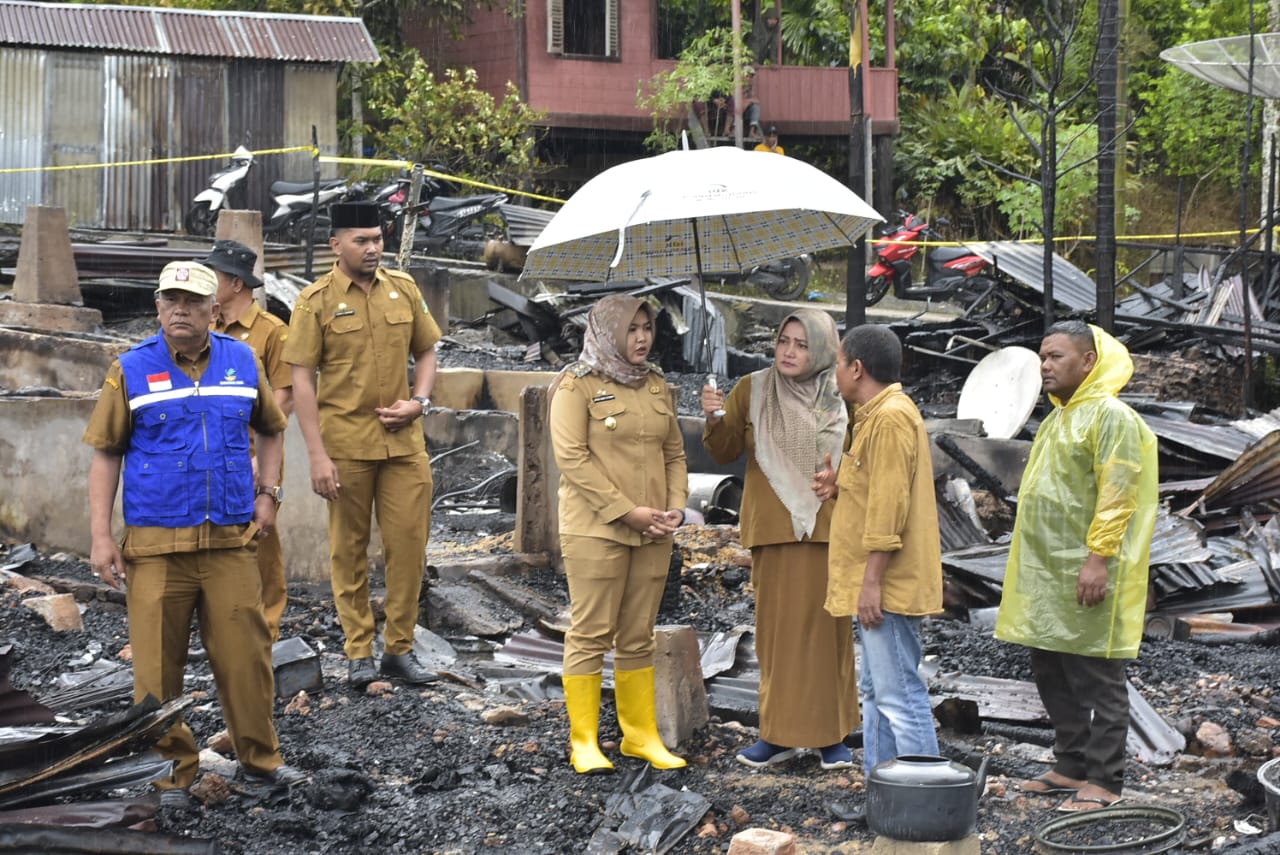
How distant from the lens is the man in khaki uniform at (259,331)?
255 inches

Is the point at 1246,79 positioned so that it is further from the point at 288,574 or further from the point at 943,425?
the point at 288,574

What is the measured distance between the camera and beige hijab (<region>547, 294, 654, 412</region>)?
5387mm

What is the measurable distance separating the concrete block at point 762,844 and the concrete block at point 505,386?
8690 millimetres

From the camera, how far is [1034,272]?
544 inches

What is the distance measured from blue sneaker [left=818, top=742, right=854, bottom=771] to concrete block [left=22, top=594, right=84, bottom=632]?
150 inches

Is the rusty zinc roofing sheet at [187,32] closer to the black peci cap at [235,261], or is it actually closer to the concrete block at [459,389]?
the concrete block at [459,389]

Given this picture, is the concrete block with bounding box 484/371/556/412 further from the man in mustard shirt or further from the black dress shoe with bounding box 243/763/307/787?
the man in mustard shirt

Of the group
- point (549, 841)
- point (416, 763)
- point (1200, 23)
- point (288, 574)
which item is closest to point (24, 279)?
point (288, 574)

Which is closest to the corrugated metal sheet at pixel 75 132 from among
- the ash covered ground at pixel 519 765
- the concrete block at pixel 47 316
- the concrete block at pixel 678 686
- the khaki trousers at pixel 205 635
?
the concrete block at pixel 47 316

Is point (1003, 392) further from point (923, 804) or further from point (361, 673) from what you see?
point (923, 804)

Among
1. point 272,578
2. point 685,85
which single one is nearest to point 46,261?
point 272,578

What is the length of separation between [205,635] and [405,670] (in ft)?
5.14

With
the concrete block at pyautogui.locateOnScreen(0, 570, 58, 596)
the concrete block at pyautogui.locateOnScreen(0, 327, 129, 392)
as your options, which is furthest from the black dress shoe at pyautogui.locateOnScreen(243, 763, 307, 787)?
the concrete block at pyautogui.locateOnScreen(0, 327, 129, 392)

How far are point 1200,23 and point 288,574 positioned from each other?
69.8 feet
